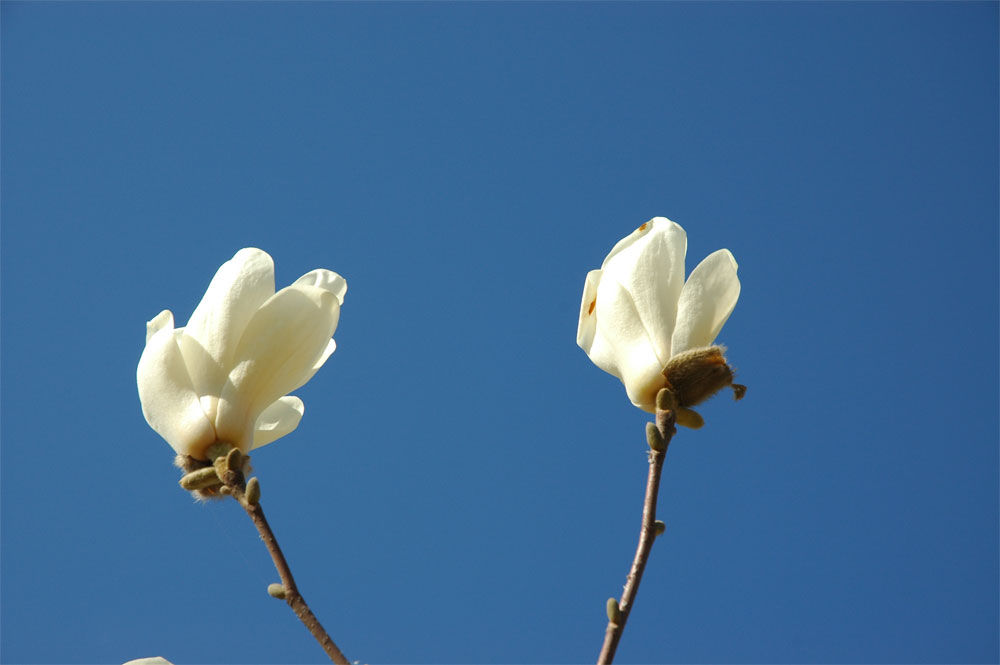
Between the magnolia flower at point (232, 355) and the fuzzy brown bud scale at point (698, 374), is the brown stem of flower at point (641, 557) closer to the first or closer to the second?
the fuzzy brown bud scale at point (698, 374)

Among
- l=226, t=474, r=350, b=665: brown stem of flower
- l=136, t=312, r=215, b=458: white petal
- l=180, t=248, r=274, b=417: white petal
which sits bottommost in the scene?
l=226, t=474, r=350, b=665: brown stem of flower

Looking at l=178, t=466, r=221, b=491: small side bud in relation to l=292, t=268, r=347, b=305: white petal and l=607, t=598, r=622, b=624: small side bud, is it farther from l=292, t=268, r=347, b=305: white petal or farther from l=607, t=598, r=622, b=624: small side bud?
l=607, t=598, r=622, b=624: small side bud

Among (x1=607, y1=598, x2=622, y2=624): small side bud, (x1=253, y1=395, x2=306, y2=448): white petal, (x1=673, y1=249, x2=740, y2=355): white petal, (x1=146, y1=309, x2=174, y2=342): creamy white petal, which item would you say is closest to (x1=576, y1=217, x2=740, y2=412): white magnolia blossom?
(x1=673, y1=249, x2=740, y2=355): white petal

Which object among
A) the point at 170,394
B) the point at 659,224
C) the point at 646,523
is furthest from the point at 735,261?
the point at 170,394

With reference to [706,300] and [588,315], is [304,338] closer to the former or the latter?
[588,315]

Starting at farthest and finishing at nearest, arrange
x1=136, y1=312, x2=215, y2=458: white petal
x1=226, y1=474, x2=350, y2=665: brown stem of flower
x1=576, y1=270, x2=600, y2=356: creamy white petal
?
x1=576, y1=270, x2=600, y2=356: creamy white petal → x1=136, y1=312, x2=215, y2=458: white petal → x1=226, y1=474, x2=350, y2=665: brown stem of flower

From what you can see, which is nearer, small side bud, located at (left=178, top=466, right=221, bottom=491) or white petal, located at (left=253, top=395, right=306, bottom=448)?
small side bud, located at (left=178, top=466, right=221, bottom=491)

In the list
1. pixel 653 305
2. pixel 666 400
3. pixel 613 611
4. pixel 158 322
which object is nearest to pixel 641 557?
pixel 613 611

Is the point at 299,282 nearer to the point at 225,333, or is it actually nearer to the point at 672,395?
the point at 225,333
